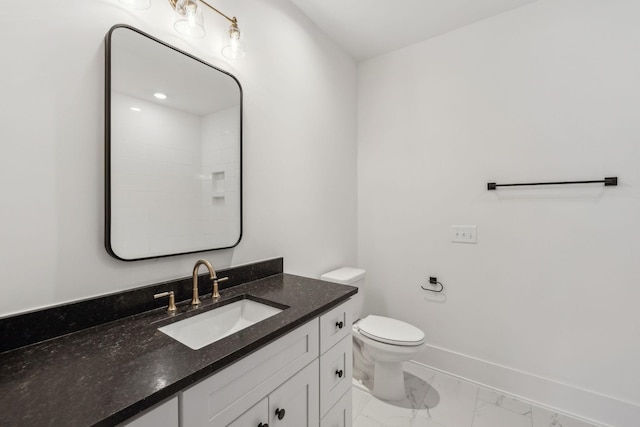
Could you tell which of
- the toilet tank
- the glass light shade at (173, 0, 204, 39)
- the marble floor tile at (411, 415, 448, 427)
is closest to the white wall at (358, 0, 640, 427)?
the toilet tank

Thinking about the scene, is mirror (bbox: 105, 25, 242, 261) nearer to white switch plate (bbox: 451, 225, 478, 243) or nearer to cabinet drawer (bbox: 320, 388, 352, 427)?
cabinet drawer (bbox: 320, 388, 352, 427)

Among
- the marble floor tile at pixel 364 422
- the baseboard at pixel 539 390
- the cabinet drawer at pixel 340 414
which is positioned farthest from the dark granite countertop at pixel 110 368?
the baseboard at pixel 539 390

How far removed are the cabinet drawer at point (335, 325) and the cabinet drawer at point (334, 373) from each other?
32 mm

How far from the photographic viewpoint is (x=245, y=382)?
2.79ft

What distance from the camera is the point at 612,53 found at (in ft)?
5.28

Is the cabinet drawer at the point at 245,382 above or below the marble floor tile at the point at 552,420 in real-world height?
above

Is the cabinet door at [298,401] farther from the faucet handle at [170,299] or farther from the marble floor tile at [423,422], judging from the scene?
the marble floor tile at [423,422]

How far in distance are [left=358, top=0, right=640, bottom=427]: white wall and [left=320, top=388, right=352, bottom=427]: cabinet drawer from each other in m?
1.11

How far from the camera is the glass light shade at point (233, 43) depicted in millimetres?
1320

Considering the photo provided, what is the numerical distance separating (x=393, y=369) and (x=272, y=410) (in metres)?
1.16

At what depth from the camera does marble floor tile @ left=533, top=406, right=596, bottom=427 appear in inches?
64.2

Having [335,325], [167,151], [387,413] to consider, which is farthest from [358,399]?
[167,151]

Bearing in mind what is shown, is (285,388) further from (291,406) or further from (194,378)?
(194,378)

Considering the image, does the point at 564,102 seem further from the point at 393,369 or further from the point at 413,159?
the point at 393,369
